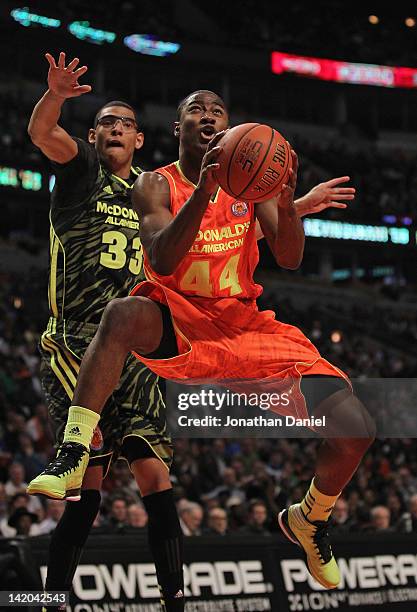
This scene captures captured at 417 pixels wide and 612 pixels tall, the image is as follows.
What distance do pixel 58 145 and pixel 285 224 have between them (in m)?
1.17

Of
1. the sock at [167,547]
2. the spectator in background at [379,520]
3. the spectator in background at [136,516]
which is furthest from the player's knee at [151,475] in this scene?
the spectator in background at [379,520]

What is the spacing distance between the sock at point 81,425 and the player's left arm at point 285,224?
112 cm

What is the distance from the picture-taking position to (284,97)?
3309 cm

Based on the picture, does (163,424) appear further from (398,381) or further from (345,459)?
(398,381)

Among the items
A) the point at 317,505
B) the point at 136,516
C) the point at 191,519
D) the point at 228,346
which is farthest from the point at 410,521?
the point at 228,346

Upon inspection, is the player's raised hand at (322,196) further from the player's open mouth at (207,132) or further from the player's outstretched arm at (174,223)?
the player's outstretched arm at (174,223)

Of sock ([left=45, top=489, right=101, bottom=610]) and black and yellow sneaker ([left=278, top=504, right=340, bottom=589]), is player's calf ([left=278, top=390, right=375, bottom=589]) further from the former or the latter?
sock ([left=45, top=489, right=101, bottom=610])

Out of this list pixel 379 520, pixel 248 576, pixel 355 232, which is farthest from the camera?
pixel 355 232

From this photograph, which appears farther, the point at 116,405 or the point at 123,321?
the point at 116,405

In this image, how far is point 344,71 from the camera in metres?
32.1

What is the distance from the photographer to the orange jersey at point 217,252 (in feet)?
13.8

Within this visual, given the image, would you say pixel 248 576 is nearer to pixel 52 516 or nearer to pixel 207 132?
pixel 52 516

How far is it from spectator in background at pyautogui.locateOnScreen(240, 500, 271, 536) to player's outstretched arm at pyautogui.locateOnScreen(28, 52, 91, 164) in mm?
5061

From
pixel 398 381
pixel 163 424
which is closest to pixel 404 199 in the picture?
pixel 398 381
